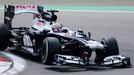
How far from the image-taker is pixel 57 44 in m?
11.4

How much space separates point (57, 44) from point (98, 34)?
26.0 ft

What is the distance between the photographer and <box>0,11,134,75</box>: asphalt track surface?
35.5 ft

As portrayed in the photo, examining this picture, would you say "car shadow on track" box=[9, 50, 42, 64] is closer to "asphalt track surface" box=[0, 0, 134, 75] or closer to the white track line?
"asphalt track surface" box=[0, 0, 134, 75]

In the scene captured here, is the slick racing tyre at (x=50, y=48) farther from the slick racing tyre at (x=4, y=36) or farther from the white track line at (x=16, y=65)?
the slick racing tyre at (x=4, y=36)

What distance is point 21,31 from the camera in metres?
14.0

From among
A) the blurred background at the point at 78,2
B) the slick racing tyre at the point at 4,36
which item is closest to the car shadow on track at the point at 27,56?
the slick racing tyre at the point at 4,36

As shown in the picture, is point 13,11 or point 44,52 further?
point 13,11

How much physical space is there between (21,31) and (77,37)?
97.9 inches

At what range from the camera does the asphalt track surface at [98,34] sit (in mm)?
10812

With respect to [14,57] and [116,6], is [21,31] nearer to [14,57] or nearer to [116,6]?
[14,57]

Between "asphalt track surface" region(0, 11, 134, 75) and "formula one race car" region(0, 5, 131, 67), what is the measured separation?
8.3 inches

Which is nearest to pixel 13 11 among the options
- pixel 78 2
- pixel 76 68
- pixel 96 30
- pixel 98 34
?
pixel 76 68

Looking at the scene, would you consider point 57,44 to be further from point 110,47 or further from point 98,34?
point 98,34

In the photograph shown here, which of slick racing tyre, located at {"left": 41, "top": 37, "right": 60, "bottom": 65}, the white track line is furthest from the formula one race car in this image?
the white track line
